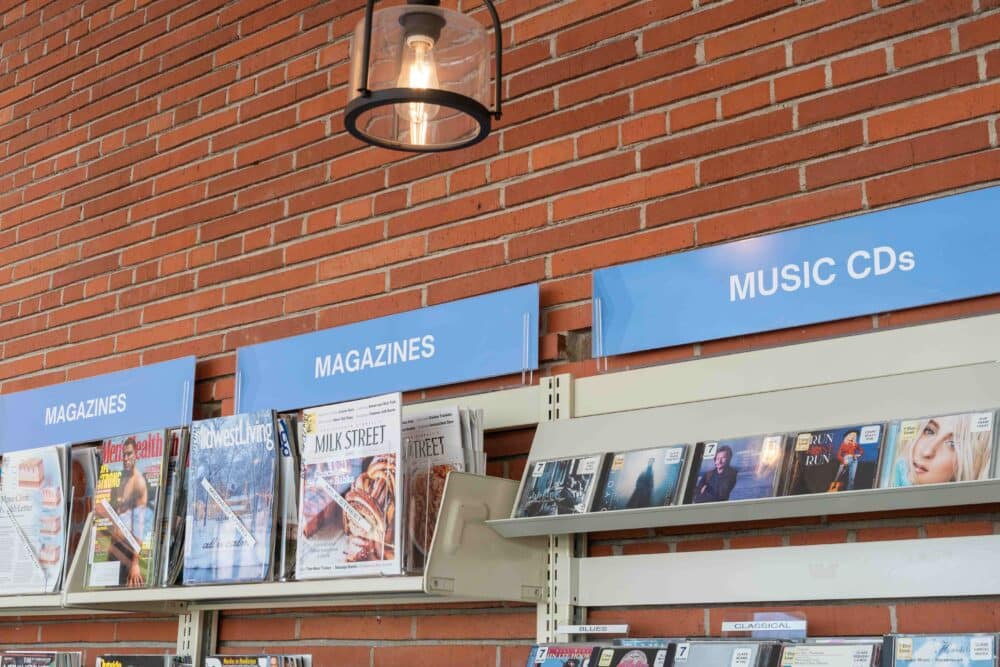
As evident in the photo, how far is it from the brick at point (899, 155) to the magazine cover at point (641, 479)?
0.61 meters

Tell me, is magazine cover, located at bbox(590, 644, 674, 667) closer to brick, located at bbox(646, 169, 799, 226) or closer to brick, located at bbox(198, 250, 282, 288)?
brick, located at bbox(646, 169, 799, 226)

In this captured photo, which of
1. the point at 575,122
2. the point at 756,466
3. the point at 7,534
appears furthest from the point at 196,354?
the point at 756,466

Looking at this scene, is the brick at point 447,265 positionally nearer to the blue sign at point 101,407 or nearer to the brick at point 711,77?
the brick at point 711,77

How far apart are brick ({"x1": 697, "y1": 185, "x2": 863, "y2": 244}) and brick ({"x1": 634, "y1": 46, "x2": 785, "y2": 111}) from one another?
0.98 ft

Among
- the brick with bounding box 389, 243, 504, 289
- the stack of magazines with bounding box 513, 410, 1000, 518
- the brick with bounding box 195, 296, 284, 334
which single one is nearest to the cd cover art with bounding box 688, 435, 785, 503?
the stack of magazines with bounding box 513, 410, 1000, 518

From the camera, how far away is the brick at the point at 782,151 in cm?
234

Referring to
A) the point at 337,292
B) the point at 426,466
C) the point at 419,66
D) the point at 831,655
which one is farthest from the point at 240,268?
the point at 831,655

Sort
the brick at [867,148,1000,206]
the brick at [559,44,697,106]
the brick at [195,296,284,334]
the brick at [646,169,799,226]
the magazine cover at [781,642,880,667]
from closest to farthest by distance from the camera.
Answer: the magazine cover at [781,642,880,667] → the brick at [867,148,1000,206] → the brick at [646,169,799,226] → the brick at [559,44,697,106] → the brick at [195,296,284,334]

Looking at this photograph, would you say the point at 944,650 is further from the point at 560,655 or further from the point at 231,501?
the point at 231,501

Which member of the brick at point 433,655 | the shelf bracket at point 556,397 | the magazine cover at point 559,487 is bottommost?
the brick at point 433,655

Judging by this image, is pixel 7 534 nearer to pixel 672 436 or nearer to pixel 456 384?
pixel 456 384

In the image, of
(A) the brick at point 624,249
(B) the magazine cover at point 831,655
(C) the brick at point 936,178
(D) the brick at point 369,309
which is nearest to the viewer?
(B) the magazine cover at point 831,655

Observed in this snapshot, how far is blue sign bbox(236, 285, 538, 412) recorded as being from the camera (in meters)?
2.68

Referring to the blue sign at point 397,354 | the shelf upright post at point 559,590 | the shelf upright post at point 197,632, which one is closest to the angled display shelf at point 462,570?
the shelf upright post at point 559,590
